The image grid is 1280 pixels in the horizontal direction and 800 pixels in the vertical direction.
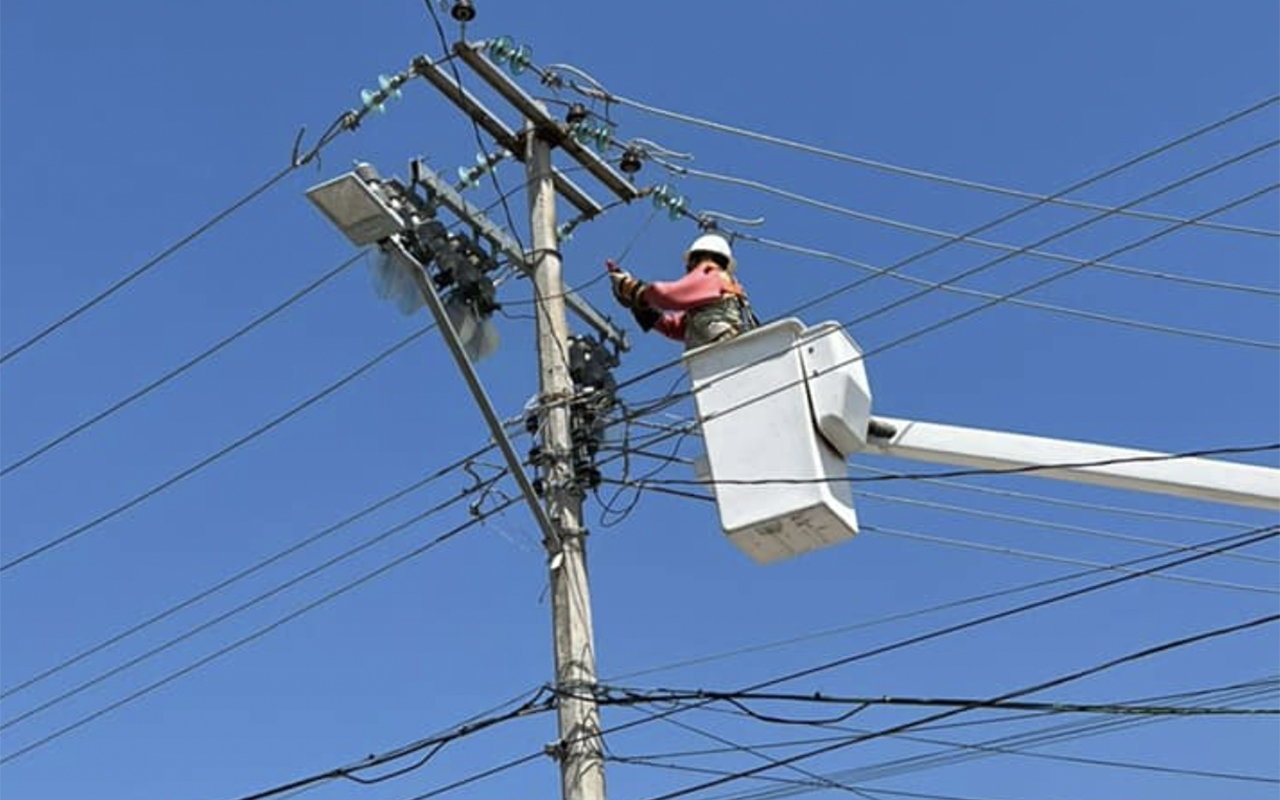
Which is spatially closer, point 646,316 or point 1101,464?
point 1101,464

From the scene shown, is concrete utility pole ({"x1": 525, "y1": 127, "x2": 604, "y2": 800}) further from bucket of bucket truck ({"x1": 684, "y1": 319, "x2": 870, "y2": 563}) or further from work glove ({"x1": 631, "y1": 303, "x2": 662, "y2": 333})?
bucket of bucket truck ({"x1": 684, "y1": 319, "x2": 870, "y2": 563})

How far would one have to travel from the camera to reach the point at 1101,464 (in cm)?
1077

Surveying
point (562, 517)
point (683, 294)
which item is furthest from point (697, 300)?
point (562, 517)

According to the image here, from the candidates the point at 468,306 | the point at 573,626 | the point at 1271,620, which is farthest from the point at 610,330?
the point at 1271,620

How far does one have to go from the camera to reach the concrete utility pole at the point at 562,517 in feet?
37.2

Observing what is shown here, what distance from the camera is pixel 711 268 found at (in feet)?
40.0

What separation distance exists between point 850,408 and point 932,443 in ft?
1.37

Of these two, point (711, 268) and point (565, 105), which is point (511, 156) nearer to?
point (565, 105)

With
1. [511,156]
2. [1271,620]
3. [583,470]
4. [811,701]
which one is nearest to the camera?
[1271,620]

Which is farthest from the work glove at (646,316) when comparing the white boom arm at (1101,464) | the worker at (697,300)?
the white boom arm at (1101,464)

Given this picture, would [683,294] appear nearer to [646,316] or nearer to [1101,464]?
[646,316]

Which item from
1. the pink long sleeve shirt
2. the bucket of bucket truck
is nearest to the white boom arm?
the bucket of bucket truck

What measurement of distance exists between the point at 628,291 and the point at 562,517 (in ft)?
3.96

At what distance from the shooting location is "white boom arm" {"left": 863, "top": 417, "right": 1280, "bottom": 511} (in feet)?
34.7
